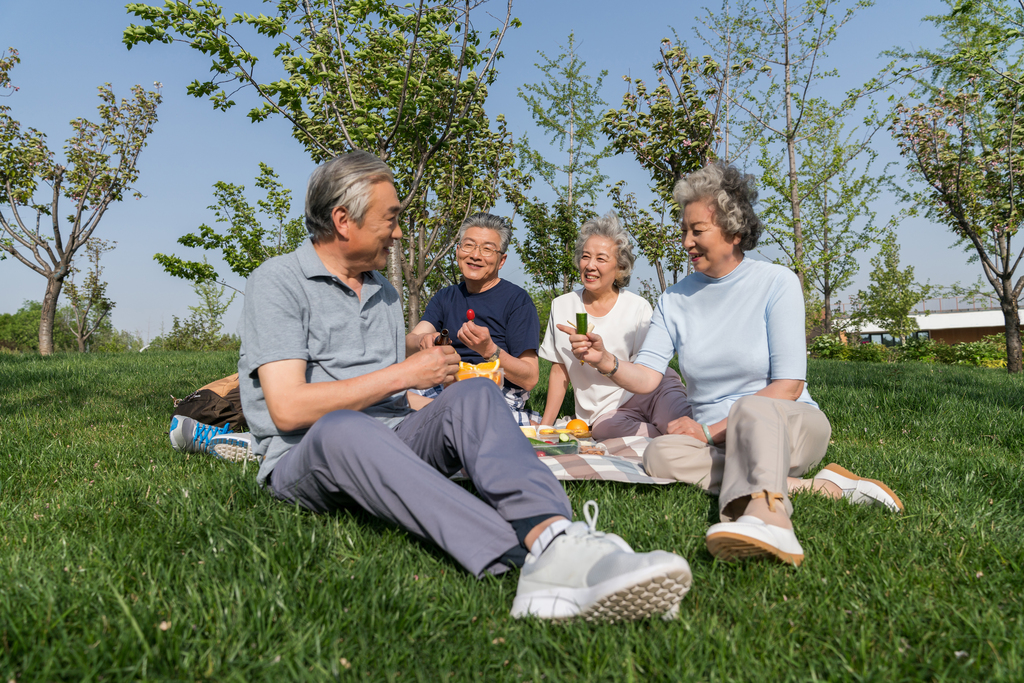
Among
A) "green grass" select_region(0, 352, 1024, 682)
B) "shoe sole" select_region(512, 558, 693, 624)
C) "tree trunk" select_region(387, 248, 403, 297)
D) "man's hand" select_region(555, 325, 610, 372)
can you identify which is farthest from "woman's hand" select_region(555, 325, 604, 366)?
"tree trunk" select_region(387, 248, 403, 297)

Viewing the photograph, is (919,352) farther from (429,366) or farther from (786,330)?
(429,366)

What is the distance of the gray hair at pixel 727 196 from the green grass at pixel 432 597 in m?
1.45

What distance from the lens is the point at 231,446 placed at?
12.0 ft

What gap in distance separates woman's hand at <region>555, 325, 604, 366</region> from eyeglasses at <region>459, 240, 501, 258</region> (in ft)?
4.79

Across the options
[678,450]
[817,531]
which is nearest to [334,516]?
[678,450]

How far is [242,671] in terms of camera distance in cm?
142

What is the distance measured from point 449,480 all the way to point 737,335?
6.35 ft

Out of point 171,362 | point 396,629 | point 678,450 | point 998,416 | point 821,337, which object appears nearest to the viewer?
point 396,629

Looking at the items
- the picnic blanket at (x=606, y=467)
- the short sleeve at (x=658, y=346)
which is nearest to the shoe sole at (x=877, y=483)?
the picnic blanket at (x=606, y=467)

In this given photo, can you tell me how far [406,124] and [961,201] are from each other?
39.3 feet

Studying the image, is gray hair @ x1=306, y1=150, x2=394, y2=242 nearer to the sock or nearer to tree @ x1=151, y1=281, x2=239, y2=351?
the sock

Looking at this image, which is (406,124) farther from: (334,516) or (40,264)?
(40,264)

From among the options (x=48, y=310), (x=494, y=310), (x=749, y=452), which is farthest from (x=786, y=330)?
Answer: (x=48, y=310)

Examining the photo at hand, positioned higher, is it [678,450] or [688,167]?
[688,167]
